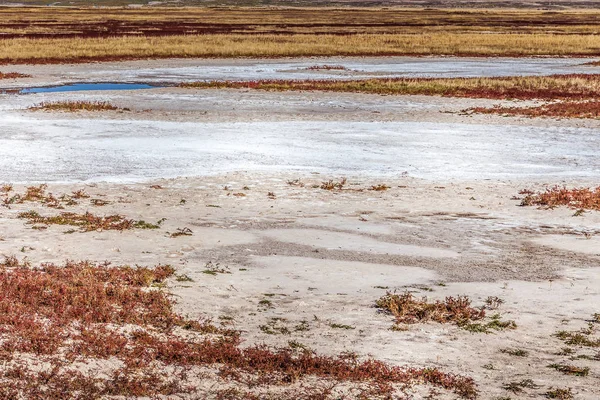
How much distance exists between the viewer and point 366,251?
1505 cm

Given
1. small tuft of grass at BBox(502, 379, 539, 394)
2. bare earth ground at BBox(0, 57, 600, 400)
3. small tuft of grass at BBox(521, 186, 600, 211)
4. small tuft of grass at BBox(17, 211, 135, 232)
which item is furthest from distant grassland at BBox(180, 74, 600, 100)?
small tuft of grass at BBox(502, 379, 539, 394)

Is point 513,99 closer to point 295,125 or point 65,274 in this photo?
point 295,125

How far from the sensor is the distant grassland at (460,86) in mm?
42344

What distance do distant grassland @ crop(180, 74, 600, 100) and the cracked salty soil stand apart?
2273 cm

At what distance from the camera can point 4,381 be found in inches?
344

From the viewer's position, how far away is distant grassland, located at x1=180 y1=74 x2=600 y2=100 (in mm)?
42344

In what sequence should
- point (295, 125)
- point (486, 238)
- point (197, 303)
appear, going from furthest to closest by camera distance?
point (295, 125) < point (486, 238) < point (197, 303)

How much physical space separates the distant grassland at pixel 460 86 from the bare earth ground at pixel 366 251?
17583 millimetres

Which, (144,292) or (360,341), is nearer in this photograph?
(360,341)

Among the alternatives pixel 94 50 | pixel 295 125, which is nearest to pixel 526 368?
pixel 295 125

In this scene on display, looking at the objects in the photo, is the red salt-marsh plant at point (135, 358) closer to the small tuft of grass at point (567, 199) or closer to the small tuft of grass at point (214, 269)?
the small tuft of grass at point (214, 269)

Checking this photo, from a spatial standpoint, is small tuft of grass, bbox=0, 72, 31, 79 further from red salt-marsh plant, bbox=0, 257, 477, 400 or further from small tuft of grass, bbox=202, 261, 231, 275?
red salt-marsh plant, bbox=0, 257, 477, 400

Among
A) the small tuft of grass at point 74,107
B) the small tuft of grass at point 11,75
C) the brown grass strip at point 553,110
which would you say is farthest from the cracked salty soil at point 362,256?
the small tuft of grass at point 11,75

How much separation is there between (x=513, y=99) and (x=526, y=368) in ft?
108
